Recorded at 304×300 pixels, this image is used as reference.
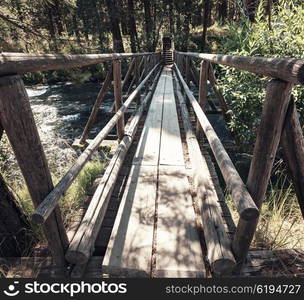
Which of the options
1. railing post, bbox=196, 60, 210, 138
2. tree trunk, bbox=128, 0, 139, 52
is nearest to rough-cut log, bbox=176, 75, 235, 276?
railing post, bbox=196, 60, 210, 138

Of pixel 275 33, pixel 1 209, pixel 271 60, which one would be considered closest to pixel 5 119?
pixel 1 209

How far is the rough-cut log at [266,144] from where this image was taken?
4.99 ft

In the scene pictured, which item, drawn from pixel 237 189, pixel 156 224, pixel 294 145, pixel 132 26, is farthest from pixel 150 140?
pixel 132 26

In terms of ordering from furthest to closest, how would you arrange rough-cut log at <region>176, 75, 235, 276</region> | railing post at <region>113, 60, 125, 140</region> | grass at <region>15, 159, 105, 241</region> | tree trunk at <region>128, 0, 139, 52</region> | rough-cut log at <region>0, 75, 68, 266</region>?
1. tree trunk at <region>128, 0, 139, 52</region>
2. railing post at <region>113, 60, 125, 140</region>
3. grass at <region>15, 159, 105, 241</region>
4. rough-cut log at <region>176, 75, 235, 276</region>
5. rough-cut log at <region>0, 75, 68, 266</region>

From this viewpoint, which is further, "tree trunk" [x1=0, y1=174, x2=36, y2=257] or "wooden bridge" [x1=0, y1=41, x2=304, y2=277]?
"tree trunk" [x1=0, y1=174, x2=36, y2=257]

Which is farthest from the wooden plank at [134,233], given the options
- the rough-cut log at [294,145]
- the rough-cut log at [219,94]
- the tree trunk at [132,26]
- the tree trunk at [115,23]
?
the tree trunk at [132,26]

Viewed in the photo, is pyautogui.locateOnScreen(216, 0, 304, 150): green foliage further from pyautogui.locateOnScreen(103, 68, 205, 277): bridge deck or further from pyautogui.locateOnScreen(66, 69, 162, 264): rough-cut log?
pyautogui.locateOnScreen(66, 69, 162, 264): rough-cut log

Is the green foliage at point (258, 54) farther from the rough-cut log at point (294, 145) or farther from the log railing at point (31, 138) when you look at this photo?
the log railing at point (31, 138)

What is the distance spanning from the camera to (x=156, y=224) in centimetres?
258

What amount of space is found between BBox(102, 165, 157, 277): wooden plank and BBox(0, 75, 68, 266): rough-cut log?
0.49 meters

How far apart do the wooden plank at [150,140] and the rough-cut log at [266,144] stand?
1.97 meters

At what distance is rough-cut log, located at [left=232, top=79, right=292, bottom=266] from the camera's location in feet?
4.99

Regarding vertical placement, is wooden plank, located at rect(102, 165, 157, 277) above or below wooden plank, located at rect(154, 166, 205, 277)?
→ above

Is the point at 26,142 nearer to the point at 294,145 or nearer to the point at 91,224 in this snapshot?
the point at 91,224
